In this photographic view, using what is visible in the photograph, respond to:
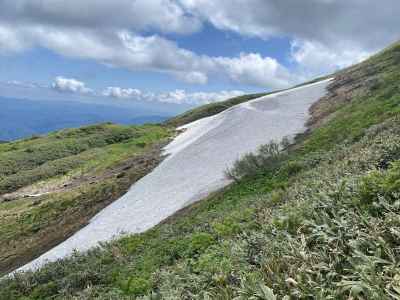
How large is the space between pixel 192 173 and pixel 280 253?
28.6 meters

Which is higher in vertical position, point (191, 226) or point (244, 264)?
point (244, 264)

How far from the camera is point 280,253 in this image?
7574mm

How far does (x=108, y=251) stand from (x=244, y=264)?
35.8 ft

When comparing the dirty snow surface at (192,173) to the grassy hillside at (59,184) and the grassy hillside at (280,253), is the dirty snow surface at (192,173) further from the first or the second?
the grassy hillside at (280,253)

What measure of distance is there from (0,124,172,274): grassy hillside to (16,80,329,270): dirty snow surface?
7.92 ft

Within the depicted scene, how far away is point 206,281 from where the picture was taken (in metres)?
8.55

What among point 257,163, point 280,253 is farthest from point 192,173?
point 280,253

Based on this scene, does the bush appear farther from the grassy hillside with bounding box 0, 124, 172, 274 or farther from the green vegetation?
the green vegetation

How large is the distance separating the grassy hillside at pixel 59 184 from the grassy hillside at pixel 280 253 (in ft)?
47.9

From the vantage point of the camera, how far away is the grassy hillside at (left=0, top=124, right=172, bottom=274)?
32.4 m

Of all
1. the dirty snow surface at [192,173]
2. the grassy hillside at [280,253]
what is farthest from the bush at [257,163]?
the grassy hillside at [280,253]

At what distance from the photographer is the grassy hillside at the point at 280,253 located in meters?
6.03

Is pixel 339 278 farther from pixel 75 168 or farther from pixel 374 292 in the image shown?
pixel 75 168

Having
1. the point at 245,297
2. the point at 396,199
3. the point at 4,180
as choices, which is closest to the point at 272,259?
the point at 245,297
